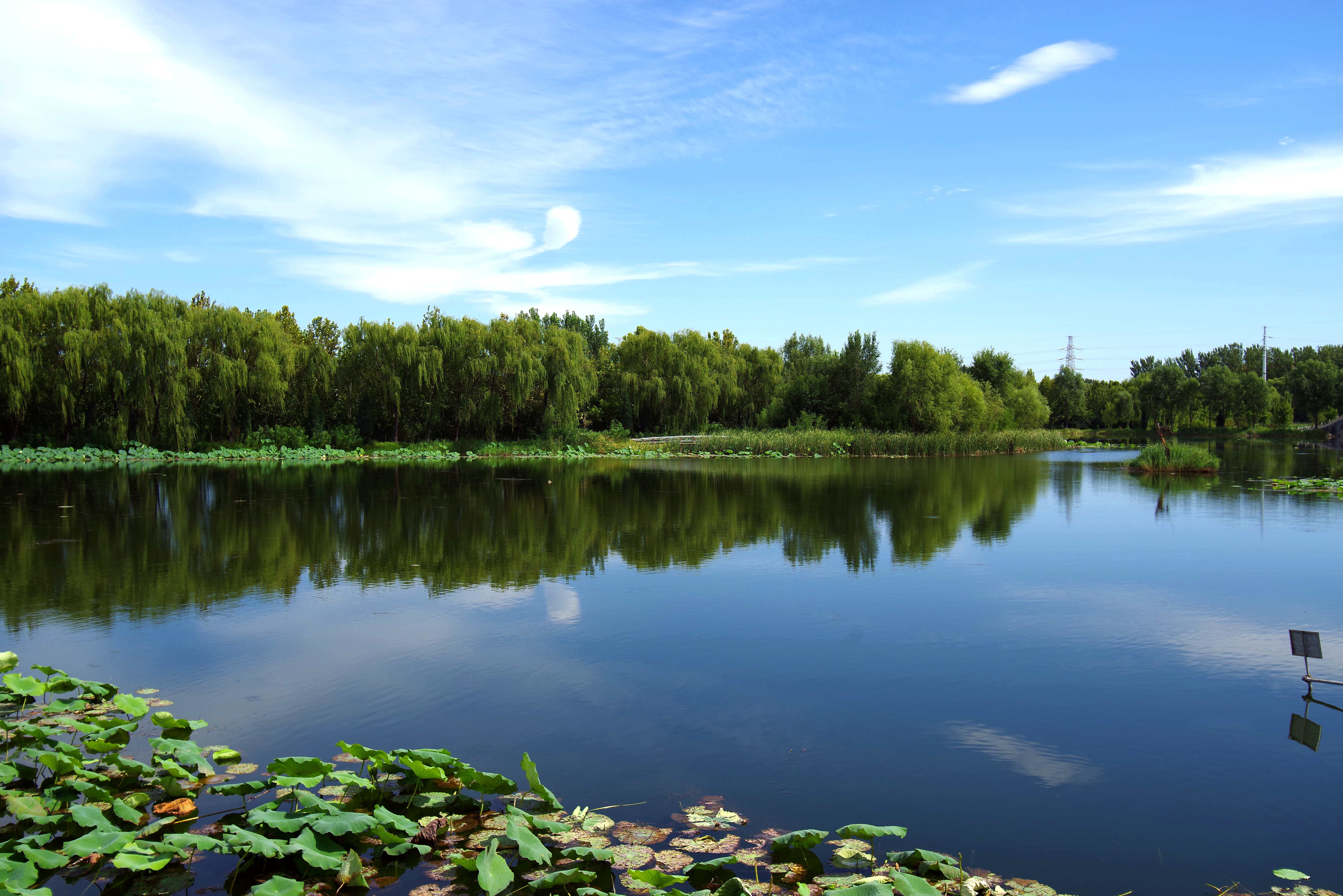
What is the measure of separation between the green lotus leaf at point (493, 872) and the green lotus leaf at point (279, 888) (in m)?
0.74

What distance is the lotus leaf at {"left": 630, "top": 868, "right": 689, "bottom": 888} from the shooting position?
3617 mm

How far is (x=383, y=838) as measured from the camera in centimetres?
402

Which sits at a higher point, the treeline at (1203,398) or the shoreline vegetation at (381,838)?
the treeline at (1203,398)

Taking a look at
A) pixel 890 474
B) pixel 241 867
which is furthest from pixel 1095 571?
pixel 890 474

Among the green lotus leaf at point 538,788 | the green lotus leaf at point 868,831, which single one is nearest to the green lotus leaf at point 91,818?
the green lotus leaf at point 538,788

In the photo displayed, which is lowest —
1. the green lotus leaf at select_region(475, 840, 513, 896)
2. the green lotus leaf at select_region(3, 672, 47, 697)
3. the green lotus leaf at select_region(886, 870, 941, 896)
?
the green lotus leaf at select_region(886, 870, 941, 896)

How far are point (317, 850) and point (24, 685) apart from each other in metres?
3.39

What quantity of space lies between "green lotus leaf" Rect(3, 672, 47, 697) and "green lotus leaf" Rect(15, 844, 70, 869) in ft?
7.48

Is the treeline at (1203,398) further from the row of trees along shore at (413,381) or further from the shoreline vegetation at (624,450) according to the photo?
the shoreline vegetation at (624,450)

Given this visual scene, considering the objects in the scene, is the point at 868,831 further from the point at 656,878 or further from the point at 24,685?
the point at 24,685

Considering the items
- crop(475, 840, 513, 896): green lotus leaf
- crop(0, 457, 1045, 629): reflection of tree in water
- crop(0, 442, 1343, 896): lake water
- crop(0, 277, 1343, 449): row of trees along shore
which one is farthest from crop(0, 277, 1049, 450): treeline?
crop(475, 840, 513, 896): green lotus leaf

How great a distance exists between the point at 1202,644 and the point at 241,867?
7.87 metres

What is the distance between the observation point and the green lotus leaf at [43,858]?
3668mm

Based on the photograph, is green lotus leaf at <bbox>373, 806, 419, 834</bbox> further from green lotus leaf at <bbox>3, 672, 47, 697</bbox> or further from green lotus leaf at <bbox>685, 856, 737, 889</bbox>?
green lotus leaf at <bbox>3, 672, 47, 697</bbox>
